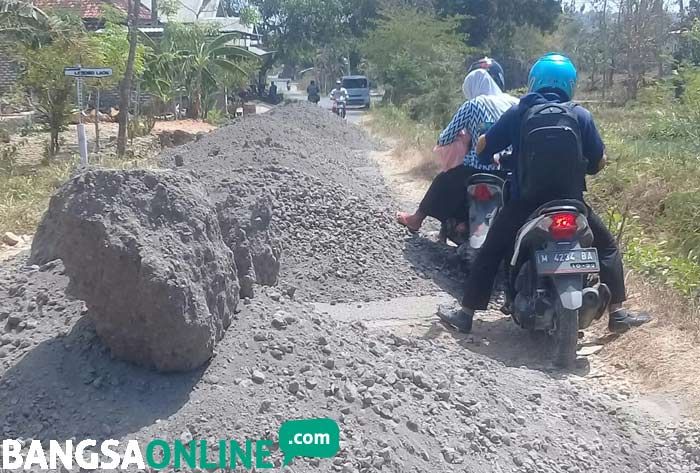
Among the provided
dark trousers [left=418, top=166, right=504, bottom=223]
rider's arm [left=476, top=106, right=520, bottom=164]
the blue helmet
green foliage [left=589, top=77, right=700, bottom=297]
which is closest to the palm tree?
green foliage [left=589, top=77, right=700, bottom=297]

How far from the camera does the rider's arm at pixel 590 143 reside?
5.18 meters

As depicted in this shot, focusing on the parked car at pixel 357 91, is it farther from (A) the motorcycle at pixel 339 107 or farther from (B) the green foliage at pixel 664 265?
(B) the green foliage at pixel 664 265

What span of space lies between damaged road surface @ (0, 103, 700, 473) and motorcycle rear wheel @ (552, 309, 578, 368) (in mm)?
245

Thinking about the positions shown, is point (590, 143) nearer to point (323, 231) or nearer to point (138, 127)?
point (323, 231)

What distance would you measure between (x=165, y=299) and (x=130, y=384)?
38 cm

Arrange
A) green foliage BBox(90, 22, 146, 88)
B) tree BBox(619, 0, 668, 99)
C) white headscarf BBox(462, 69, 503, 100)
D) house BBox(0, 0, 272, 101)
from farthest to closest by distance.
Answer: tree BBox(619, 0, 668, 99) → house BBox(0, 0, 272, 101) → green foliage BBox(90, 22, 146, 88) → white headscarf BBox(462, 69, 503, 100)

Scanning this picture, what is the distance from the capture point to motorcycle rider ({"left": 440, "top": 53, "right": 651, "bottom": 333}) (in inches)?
205

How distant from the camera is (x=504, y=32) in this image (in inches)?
1900

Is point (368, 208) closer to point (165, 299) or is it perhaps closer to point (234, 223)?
point (234, 223)

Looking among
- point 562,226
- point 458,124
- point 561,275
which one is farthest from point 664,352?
point 458,124

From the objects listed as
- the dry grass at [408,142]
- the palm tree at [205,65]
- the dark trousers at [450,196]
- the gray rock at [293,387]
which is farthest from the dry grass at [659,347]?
the palm tree at [205,65]

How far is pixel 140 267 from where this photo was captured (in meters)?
3.32

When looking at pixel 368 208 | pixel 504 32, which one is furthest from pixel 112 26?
pixel 504 32

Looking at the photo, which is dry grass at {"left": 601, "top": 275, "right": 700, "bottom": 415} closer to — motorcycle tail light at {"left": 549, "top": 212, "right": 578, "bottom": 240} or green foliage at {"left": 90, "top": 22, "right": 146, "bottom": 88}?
motorcycle tail light at {"left": 549, "top": 212, "right": 578, "bottom": 240}
